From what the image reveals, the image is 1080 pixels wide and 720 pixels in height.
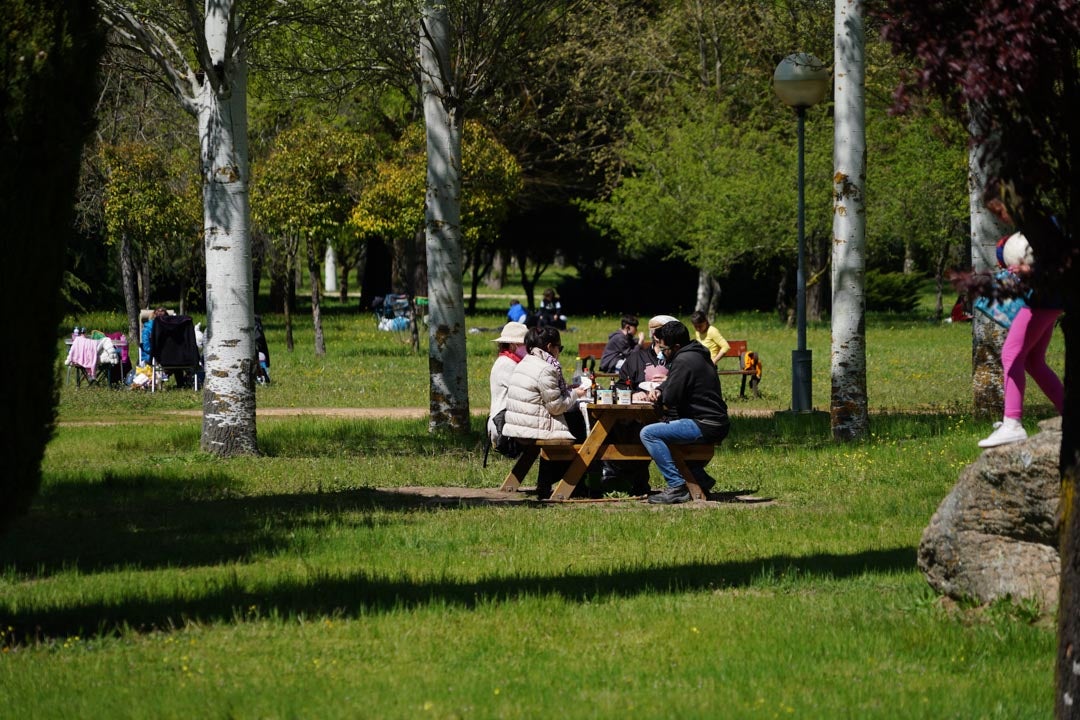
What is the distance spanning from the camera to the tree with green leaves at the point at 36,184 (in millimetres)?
6383

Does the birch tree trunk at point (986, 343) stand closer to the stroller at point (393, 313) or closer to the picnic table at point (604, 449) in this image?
the picnic table at point (604, 449)

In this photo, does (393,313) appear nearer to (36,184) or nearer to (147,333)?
(147,333)

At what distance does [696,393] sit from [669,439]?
42cm

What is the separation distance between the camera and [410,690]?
5855mm

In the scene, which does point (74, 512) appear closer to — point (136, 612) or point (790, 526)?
point (136, 612)

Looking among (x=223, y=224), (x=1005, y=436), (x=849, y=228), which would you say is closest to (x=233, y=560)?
(x=1005, y=436)

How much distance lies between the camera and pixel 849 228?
15.4 metres

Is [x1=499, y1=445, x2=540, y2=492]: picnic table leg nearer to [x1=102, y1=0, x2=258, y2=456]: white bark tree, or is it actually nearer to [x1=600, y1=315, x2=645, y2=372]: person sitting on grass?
[x1=102, y1=0, x2=258, y2=456]: white bark tree

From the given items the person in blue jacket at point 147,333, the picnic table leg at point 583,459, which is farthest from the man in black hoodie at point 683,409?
the person in blue jacket at point 147,333

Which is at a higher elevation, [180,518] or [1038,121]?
[1038,121]

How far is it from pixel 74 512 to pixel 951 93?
27.7 ft

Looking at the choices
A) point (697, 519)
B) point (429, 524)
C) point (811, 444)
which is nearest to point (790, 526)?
point (697, 519)

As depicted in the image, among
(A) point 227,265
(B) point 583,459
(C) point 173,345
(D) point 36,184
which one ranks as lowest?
(B) point 583,459

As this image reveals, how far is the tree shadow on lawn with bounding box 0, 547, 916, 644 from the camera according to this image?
23.7ft
